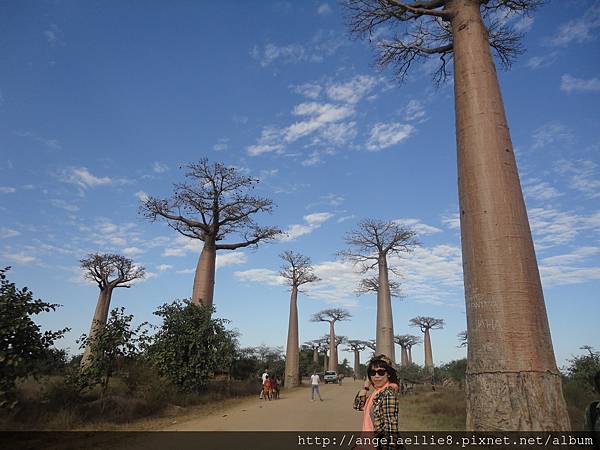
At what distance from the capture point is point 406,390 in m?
15.9

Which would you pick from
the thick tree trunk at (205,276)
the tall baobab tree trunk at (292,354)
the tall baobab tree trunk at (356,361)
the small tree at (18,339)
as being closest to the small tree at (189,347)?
the thick tree trunk at (205,276)

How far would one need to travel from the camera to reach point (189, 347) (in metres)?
10.9

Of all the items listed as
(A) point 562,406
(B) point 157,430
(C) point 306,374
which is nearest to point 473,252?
(A) point 562,406

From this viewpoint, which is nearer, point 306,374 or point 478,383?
point 478,383

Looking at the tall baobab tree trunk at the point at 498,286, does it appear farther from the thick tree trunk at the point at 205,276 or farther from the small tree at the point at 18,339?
the thick tree trunk at the point at 205,276

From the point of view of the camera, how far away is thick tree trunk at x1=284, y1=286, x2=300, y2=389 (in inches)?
872

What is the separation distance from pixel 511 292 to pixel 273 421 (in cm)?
529

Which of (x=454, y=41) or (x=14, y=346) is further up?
(x=454, y=41)

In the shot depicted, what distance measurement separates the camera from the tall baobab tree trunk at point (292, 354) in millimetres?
22141

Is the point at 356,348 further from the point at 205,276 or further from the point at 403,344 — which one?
the point at 205,276

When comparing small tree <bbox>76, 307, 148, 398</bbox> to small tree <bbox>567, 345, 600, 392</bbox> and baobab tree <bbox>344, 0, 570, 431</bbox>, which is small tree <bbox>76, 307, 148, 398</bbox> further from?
small tree <bbox>567, 345, 600, 392</bbox>

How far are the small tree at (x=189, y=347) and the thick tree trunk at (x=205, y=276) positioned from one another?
129 cm

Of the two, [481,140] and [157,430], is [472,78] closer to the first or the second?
[481,140]

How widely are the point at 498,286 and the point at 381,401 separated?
2.11 m
